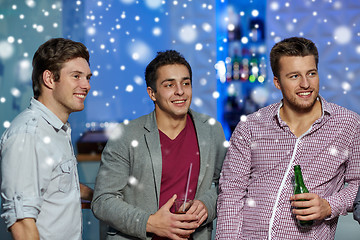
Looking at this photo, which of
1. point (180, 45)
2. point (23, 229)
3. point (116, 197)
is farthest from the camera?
point (180, 45)

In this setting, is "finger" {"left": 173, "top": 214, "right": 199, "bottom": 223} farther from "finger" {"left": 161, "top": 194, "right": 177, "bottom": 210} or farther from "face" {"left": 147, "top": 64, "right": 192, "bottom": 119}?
"face" {"left": 147, "top": 64, "right": 192, "bottom": 119}

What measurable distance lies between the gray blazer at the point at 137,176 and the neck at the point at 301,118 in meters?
0.39

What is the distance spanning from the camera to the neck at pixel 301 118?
1825 millimetres

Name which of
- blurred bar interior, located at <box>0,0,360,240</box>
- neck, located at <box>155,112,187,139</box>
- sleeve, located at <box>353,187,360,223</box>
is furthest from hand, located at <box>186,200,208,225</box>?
blurred bar interior, located at <box>0,0,360,240</box>

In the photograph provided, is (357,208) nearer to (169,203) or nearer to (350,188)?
(350,188)

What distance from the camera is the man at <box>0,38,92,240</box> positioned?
144 centimetres

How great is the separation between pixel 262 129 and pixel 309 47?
41 centimetres

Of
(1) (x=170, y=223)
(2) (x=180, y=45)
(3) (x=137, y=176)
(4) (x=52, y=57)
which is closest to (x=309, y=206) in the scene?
(1) (x=170, y=223)

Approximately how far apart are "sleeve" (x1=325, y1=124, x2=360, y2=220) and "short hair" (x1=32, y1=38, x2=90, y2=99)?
4.02 feet

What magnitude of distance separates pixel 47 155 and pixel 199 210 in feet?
2.23

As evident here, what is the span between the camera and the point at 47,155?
1.54 m

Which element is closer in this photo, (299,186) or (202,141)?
(299,186)

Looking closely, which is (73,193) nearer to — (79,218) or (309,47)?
(79,218)

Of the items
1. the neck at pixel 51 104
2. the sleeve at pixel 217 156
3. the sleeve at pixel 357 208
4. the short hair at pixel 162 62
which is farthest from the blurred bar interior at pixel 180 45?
the sleeve at pixel 357 208
